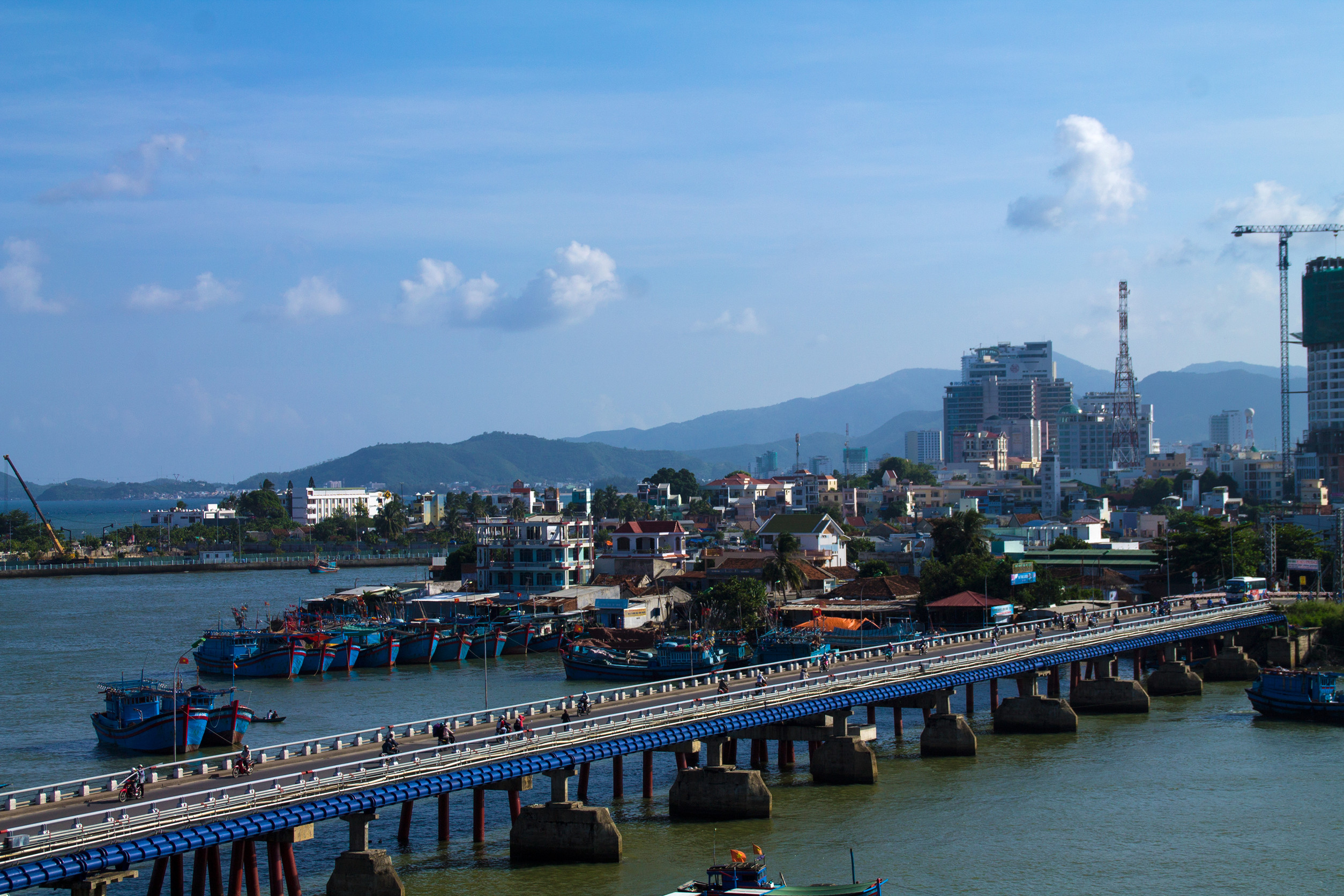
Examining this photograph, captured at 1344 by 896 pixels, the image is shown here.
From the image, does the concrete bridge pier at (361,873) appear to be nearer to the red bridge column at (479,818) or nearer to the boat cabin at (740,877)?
the red bridge column at (479,818)

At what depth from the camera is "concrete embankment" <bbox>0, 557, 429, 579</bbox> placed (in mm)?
176375

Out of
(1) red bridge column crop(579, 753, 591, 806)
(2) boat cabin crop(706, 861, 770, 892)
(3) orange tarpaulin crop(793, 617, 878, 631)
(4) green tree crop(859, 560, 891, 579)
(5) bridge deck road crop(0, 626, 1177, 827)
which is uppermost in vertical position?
(4) green tree crop(859, 560, 891, 579)

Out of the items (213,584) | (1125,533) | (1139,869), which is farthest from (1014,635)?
(213,584)

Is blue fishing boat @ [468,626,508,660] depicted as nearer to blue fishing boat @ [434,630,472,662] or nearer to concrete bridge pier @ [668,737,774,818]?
blue fishing boat @ [434,630,472,662]

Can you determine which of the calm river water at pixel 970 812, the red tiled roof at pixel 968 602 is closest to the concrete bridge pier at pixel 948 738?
the calm river water at pixel 970 812

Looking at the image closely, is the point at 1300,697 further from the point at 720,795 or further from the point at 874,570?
the point at 874,570

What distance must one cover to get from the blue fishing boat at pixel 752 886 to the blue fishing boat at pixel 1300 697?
34.8 meters

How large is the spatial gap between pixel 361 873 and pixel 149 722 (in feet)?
89.0

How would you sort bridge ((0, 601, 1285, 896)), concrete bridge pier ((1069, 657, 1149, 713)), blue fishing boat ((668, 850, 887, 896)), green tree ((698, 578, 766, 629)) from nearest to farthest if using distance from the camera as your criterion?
1. bridge ((0, 601, 1285, 896))
2. blue fishing boat ((668, 850, 887, 896))
3. concrete bridge pier ((1069, 657, 1149, 713))
4. green tree ((698, 578, 766, 629))

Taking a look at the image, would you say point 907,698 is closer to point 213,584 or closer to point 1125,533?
point 1125,533

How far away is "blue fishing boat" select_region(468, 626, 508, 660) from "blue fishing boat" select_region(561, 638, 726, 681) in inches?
490

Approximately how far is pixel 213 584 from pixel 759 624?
91237 millimetres

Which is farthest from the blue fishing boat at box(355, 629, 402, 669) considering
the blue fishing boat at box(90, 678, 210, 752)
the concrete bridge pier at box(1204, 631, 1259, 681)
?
the concrete bridge pier at box(1204, 631, 1259, 681)

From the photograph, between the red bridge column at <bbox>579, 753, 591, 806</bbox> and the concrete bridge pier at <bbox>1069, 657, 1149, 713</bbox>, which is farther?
the concrete bridge pier at <bbox>1069, 657, 1149, 713</bbox>
